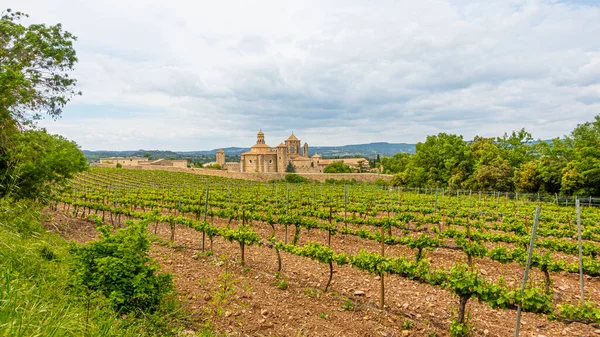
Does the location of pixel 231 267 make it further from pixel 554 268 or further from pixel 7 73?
pixel 7 73

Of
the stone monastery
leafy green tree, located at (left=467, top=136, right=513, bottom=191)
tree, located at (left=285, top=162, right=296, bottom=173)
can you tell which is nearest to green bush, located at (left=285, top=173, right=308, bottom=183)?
tree, located at (left=285, top=162, right=296, bottom=173)

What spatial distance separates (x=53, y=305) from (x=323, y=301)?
162 inches

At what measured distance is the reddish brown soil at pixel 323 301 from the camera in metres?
5.17

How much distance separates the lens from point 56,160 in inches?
436

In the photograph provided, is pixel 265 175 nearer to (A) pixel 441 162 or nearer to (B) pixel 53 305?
(A) pixel 441 162

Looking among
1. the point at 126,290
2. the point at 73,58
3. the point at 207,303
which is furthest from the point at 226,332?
the point at 73,58

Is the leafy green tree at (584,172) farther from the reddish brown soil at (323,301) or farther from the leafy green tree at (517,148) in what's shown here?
the reddish brown soil at (323,301)

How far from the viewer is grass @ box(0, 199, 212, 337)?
2.94 meters

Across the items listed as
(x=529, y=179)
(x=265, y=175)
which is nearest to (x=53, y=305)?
(x=529, y=179)

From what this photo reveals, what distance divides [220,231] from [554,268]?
7.37 meters

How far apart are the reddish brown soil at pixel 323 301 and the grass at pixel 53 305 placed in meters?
0.88

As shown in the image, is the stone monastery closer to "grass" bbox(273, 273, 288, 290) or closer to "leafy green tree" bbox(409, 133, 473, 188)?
"leafy green tree" bbox(409, 133, 473, 188)

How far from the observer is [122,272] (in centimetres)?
471

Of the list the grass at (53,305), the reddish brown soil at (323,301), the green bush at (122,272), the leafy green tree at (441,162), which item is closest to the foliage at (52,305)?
the grass at (53,305)
